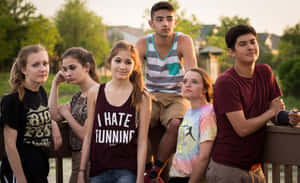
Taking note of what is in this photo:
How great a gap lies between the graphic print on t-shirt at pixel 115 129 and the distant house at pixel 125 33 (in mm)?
39469

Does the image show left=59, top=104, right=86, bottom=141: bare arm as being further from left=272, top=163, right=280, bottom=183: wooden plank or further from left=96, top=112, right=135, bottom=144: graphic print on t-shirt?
left=272, top=163, right=280, bottom=183: wooden plank

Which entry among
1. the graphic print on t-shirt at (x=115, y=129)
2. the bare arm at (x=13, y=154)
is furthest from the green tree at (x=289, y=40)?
the bare arm at (x=13, y=154)

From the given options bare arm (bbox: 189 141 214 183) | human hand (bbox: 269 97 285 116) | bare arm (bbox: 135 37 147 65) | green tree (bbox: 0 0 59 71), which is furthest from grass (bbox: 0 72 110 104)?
human hand (bbox: 269 97 285 116)

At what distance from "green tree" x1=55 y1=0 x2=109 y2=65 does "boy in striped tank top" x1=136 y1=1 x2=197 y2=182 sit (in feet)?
95.5

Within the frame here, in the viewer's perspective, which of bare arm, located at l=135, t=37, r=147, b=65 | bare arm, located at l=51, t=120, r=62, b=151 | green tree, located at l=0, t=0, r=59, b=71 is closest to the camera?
bare arm, located at l=51, t=120, r=62, b=151

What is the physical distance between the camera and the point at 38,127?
2.46m

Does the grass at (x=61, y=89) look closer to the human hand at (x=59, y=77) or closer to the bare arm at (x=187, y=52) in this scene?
the human hand at (x=59, y=77)

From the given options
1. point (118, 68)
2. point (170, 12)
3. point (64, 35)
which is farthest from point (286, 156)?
point (64, 35)

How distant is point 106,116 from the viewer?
250 centimetres

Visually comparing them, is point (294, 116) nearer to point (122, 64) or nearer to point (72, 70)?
point (122, 64)

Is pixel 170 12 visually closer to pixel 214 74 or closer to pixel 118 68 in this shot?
pixel 118 68

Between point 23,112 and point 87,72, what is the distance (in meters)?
0.81

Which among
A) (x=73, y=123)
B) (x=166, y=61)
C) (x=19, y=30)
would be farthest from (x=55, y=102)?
(x=19, y=30)

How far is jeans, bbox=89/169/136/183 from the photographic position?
2453 mm
